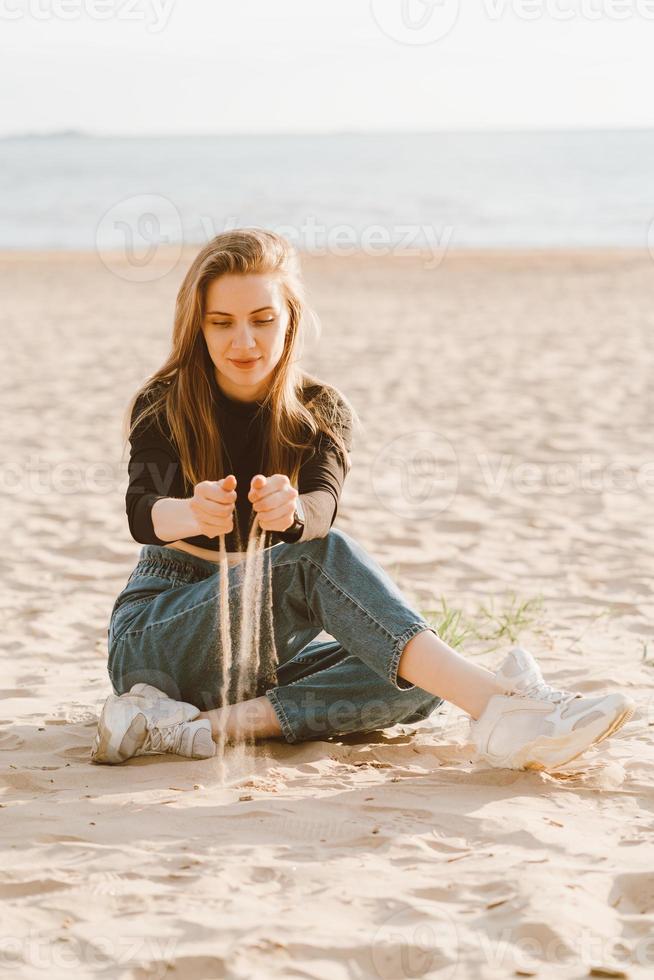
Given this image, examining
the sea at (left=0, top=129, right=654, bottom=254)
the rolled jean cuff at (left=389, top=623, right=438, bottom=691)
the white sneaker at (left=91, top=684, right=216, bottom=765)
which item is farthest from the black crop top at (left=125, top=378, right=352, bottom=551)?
the sea at (left=0, top=129, right=654, bottom=254)

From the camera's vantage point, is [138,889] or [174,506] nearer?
[138,889]

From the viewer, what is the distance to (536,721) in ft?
8.06

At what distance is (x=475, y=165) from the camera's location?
4162 centimetres

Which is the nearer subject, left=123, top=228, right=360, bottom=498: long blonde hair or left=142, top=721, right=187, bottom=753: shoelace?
left=142, top=721, right=187, bottom=753: shoelace

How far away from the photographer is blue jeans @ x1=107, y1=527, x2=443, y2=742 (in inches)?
99.5

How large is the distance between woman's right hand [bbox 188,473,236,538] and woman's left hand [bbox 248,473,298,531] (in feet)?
0.18

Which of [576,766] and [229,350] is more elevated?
[229,350]

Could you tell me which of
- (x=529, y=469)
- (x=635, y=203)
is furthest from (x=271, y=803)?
(x=635, y=203)

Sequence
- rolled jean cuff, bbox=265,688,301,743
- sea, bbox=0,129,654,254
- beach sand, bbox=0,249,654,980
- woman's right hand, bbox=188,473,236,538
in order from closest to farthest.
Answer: beach sand, bbox=0,249,654,980 → woman's right hand, bbox=188,473,236,538 → rolled jean cuff, bbox=265,688,301,743 → sea, bbox=0,129,654,254

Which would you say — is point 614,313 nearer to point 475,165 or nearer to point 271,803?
point 271,803

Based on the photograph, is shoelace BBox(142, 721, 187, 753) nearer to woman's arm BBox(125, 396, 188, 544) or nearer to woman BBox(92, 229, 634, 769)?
woman BBox(92, 229, 634, 769)

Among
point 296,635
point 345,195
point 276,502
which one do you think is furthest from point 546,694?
point 345,195

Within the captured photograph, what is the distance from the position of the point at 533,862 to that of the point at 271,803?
565mm

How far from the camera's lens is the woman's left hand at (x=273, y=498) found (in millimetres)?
2340
